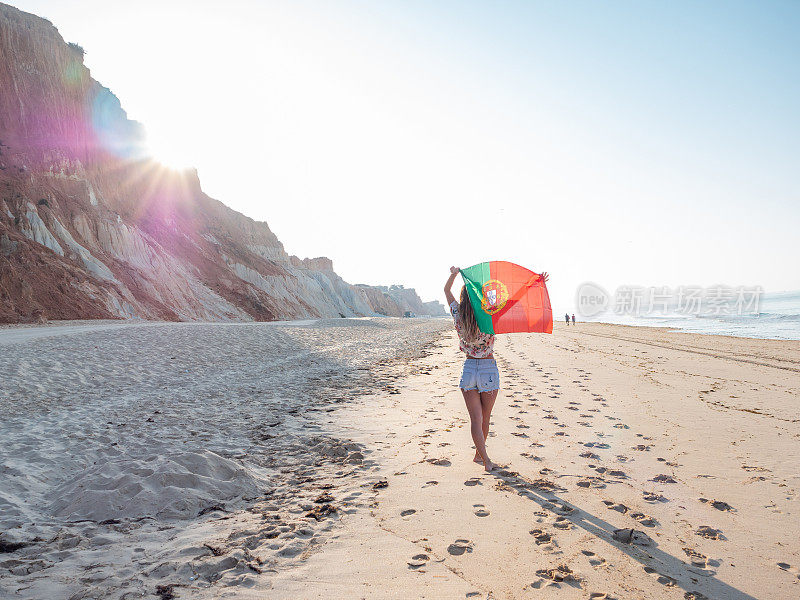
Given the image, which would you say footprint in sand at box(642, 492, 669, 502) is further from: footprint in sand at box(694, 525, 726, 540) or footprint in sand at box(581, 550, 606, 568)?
footprint in sand at box(581, 550, 606, 568)

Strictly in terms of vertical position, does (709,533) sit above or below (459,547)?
above

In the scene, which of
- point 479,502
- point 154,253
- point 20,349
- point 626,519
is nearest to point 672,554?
point 626,519

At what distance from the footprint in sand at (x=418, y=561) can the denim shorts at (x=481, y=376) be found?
2.21m

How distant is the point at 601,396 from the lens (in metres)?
8.68

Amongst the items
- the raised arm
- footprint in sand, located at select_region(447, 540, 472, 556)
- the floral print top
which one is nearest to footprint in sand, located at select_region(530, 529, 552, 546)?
footprint in sand, located at select_region(447, 540, 472, 556)

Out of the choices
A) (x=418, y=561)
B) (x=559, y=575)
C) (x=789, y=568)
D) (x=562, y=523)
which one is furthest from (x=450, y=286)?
(x=789, y=568)

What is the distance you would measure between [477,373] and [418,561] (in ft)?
7.76

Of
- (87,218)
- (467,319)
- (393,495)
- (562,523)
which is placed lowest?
(393,495)

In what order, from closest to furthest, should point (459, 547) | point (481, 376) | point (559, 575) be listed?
Answer: 1. point (559, 575)
2. point (459, 547)
3. point (481, 376)

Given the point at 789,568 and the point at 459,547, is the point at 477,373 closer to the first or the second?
the point at 459,547

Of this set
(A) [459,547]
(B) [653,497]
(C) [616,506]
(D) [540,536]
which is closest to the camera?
(A) [459,547]

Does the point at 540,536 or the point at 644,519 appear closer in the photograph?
the point at 540,536

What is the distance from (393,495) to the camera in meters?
4.23

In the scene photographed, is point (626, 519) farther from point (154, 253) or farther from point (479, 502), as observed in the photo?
point (154, 253)
